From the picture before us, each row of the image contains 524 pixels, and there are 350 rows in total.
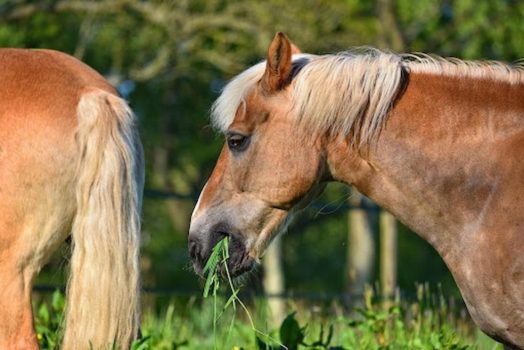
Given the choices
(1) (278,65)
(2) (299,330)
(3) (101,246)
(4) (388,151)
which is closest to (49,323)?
(3) (101,246)

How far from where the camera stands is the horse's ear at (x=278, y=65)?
376 cm

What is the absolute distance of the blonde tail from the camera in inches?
166

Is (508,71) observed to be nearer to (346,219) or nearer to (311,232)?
(346,219)

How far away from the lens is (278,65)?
3.82 meters

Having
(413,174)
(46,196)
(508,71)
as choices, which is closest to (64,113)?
(46,196)

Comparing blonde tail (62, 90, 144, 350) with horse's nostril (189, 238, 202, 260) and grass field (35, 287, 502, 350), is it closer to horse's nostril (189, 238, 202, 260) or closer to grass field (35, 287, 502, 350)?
grass field (35, 287, 502, 350)

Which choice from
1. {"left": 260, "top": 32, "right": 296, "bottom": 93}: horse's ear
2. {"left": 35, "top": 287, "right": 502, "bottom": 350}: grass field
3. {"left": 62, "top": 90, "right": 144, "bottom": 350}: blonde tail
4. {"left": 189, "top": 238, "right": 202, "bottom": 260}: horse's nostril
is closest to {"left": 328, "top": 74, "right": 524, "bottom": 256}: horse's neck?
{"left": 260, "top": 32, "right": 296, "bottom": 93}: horse's ear

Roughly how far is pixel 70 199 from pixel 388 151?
4.64ft

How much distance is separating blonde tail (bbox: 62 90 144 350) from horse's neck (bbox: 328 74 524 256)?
41.9 inches

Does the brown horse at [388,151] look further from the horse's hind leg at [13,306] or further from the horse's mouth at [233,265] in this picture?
the horse's hind leg at [13,306]

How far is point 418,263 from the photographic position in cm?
2786

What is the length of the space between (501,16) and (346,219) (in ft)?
43.3

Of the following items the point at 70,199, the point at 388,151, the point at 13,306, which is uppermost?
the point at 388,151

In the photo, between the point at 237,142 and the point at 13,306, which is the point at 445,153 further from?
the point at 13,306
